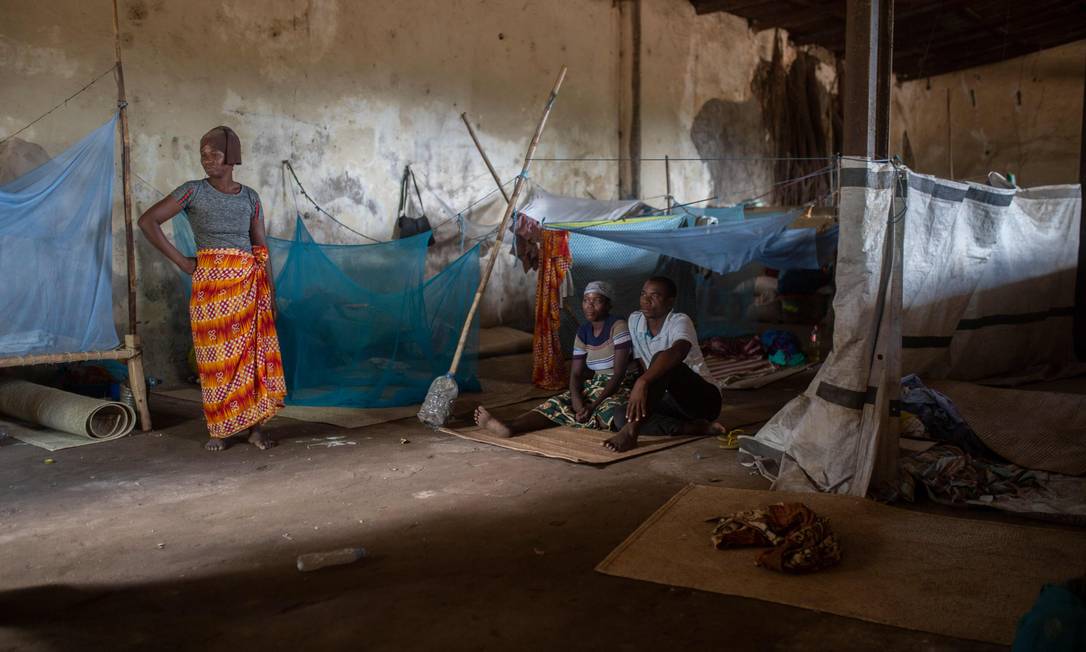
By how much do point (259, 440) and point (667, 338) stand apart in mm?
1967

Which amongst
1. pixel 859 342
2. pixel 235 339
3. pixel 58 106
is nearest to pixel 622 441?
pixel 859 342

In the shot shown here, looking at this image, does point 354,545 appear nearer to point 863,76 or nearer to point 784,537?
point 784,537

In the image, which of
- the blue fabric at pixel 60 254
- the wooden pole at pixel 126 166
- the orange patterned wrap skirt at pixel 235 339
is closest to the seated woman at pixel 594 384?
the orange patterned wrap skirt at pixel 235 339

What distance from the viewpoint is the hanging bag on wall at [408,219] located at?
7250mm

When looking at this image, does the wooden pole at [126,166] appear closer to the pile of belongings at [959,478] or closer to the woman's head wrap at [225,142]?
the woman's head wrap at [225,142]

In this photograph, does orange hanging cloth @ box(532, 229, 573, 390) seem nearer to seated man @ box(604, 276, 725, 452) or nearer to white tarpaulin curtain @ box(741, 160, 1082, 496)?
seated man @ box(604, 276, 725, 452)

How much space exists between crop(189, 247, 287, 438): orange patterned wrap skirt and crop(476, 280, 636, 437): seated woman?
3.41ft

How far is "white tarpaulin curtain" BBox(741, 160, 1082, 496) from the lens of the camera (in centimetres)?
320

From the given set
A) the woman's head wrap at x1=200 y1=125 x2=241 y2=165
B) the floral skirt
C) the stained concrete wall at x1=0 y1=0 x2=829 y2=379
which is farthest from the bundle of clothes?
the stained concrete wall at x1=0 y1=0 x2=829 y2=379

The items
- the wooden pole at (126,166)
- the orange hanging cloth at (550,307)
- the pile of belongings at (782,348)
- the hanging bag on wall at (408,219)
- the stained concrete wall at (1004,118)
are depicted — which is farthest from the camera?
the stained concrete wall at (1004,118)

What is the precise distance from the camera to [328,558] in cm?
256

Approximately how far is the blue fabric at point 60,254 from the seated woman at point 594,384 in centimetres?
200

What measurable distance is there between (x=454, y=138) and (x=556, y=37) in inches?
70.7

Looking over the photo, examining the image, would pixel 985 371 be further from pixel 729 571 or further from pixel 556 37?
pixel 556 37
